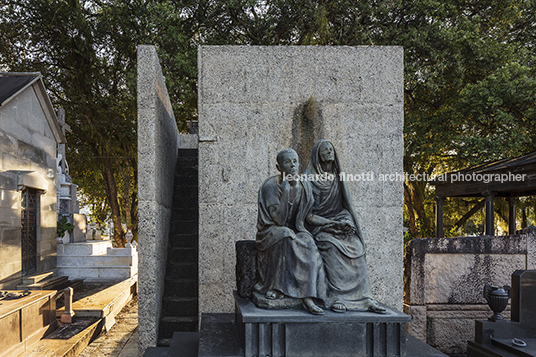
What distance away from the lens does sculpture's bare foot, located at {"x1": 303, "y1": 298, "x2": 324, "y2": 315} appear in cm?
345

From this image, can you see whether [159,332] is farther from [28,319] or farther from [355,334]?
[355,334]

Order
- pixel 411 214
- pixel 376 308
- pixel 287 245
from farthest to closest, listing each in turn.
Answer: pixel 411 214 → pixel 287 245 → pixel 376 308

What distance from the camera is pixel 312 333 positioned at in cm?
345

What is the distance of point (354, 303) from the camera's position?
3627 mm

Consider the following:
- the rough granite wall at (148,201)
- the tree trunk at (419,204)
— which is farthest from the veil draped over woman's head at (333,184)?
the tree trunk at (419,204)

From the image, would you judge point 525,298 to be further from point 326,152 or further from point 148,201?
point 148,201

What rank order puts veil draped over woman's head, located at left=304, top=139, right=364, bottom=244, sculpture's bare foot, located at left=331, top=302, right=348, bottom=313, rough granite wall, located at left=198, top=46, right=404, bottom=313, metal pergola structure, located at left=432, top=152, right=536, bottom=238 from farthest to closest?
metal pergola structure, located at left=432, top=152, right=536, bottom=238 → rough granite wall, located at left=198, top=46, right=404, bottom=313 → veil draped over woman's head, located at left=304, top=139, right=364, bottom=244 → sculpture's bare foot, located at left=331, top=302, right=348, bottom=313

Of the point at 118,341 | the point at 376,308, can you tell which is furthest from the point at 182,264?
the point at 376,308

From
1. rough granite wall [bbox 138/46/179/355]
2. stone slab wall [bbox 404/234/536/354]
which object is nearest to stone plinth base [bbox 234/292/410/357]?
rough granite wall [bbox 138/46/179/355]

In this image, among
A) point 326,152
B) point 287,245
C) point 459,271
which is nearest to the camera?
point 287,245

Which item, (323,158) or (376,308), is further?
(323,158)

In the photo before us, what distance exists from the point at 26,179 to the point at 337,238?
683 cm

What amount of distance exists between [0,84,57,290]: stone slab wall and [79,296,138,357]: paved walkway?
2153 millimetres

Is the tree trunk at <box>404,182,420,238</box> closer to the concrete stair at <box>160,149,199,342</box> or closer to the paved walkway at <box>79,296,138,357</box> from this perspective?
the concrete stair at <box>160,149,199,342</box>
